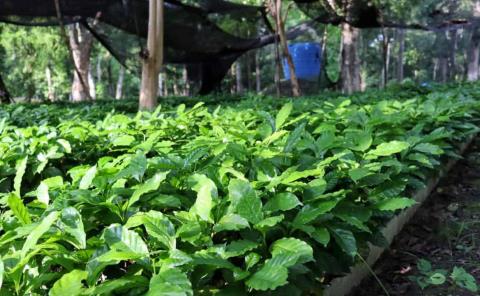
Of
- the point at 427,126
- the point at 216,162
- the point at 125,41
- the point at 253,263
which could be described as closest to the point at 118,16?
the point at 125,41

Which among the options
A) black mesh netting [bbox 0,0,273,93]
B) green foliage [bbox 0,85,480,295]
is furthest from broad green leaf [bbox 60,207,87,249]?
black mesh netting [bbox 0,0,273,93]

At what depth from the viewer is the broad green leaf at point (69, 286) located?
2.92 feet

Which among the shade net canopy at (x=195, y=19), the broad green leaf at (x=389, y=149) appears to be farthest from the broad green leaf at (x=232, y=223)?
the shade net canopy at (x=195, y=19)

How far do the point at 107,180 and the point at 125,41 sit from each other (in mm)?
11376

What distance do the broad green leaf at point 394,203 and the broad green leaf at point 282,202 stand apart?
44cm

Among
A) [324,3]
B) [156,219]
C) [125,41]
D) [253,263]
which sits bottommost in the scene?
[253,263]

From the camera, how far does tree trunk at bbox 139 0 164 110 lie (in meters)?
6.37

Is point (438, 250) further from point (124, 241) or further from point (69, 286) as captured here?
point (69, 286)

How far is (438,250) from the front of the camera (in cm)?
263

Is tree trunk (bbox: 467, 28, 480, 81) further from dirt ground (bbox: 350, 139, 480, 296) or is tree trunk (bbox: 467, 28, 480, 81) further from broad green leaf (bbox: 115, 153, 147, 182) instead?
broad green leaf (bbox: 115, 153, 147, 182)

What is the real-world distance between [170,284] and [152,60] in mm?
5895

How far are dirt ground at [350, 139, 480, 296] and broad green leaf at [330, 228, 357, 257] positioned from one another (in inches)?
30.8

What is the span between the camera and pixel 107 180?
58.4 inches

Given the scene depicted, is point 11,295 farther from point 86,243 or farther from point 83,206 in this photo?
point 83,206
